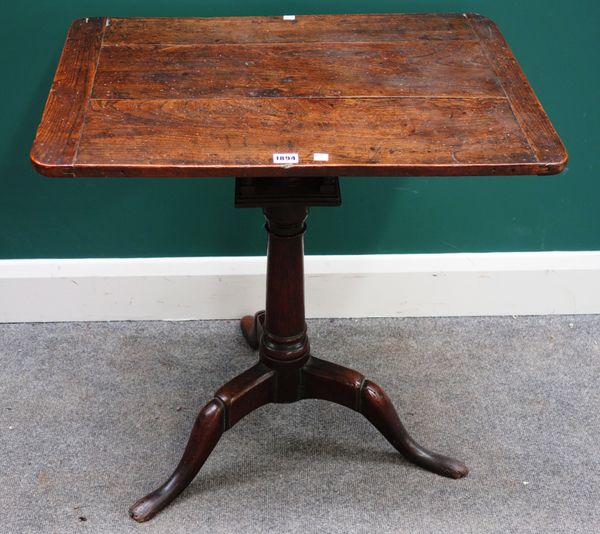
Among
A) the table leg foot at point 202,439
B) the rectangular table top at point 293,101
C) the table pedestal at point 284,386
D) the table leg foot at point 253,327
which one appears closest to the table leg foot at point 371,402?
the table pedestal at point 284,386

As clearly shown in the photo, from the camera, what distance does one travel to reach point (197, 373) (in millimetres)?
1965

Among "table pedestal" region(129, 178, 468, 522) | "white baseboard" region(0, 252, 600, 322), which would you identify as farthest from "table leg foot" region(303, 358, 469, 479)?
"white baseboard" region(0, 252, 600, 322)

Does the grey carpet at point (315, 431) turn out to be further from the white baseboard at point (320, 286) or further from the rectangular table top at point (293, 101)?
the rectangular table top at point (293, 101)

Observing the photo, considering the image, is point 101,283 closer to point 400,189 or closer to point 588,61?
point 400,189

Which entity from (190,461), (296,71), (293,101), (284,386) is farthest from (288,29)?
(190,461)

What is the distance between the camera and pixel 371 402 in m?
1.68

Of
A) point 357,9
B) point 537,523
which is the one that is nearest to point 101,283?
point 357,9

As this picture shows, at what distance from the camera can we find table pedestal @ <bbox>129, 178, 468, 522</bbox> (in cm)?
161

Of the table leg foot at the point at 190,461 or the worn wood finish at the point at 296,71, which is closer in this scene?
the worn wood finish at the point at 296,71

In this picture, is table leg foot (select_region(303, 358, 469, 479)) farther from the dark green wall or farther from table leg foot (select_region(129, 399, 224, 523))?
the dark green wall

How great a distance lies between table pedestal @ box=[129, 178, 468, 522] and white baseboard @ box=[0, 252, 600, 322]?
360 mm

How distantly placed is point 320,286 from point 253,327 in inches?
7.7

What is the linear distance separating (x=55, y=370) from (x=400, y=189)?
2.91ft

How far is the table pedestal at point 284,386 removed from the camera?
1605mm
